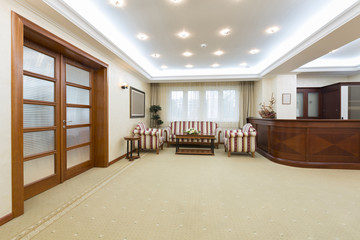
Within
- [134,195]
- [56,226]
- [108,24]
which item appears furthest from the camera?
[108,24]

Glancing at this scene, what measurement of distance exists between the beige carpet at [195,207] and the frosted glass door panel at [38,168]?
28 centimetres

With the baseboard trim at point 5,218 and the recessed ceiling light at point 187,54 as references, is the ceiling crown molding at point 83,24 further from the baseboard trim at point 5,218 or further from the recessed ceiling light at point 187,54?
the baseboard trim at point 5,218

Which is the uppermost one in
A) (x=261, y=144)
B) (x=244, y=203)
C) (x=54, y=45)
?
(x=54, y=45)

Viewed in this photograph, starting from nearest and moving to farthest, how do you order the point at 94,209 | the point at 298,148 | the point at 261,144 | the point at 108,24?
the point at 94,209 → the point at 108,24 → the point at 298,148 → the point at 261,144

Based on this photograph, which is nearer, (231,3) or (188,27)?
(231,3)

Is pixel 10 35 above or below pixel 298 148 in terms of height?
above

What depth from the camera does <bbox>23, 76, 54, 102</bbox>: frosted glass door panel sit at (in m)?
2.35

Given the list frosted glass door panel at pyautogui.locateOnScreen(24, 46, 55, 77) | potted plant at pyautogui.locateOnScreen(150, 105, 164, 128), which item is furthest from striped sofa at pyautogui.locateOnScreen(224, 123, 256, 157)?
frosted glass door panel at pyautogui.locateOnScreen(24, 46, 55, 77)

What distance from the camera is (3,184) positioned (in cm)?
181

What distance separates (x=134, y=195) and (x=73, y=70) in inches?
104

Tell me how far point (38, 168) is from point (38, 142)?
1.30 feet

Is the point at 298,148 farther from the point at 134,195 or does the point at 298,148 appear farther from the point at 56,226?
the point at 56,226

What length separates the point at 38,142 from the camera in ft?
8.24

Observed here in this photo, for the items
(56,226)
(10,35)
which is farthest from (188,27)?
(56,226)
